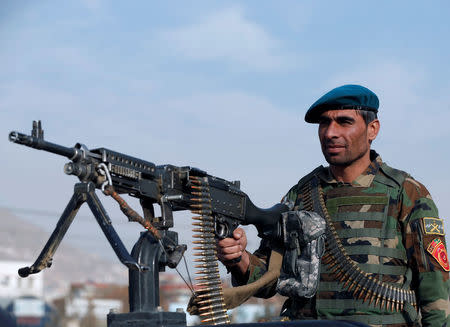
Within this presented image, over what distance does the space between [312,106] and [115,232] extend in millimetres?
2653

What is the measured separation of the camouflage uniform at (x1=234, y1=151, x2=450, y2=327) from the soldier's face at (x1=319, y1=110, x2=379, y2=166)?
24 centimetres

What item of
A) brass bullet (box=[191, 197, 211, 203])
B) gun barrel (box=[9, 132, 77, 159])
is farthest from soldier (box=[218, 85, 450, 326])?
gun barrel (box=[9, 132, 77, 159])

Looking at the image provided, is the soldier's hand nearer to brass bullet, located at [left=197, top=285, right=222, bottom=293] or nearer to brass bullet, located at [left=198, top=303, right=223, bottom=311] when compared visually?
brass bullet, located at [left=197, top=285, right=222, bottom=293]

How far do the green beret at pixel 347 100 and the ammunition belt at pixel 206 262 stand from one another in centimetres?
136

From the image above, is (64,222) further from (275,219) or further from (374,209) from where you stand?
(374,209)

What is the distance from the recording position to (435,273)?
5.78 metres

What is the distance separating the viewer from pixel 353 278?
607 cm

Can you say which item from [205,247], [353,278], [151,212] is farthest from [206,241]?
[353,278]

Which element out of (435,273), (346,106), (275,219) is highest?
(346,106)

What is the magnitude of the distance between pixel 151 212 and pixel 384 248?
203 cm

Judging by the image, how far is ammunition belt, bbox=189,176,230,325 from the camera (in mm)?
5520

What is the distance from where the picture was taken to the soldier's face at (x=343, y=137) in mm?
6223

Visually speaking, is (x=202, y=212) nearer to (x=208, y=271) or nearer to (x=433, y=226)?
(x=208, y=271)

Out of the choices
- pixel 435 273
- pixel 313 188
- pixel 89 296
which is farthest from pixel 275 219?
pixel 89 296
